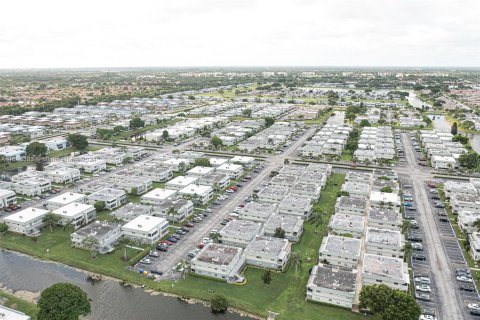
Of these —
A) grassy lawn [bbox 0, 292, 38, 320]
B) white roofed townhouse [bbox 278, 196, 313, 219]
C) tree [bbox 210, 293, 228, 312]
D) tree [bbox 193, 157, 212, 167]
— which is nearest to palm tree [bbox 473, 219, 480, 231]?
white roofed townhouse [bbox 278, 196, 313, 219]

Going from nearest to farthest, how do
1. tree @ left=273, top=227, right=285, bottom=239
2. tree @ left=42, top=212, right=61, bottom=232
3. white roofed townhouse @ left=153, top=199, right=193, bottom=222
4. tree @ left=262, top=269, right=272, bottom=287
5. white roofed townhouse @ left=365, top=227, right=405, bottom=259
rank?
tree @ left=262, top=269, right=272, bottom=287 → white roofed townhouse @ left=365, top=227, right=405, bottom=259 → tree @ left=273, top=227, right=285, bottom=239 → tree @ left=42, top=212, right=61, bottom=232 → white roofed townhouse @ left=153, top=199, right=193, bottom=222

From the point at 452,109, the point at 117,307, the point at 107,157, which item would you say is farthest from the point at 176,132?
the point at 452,109

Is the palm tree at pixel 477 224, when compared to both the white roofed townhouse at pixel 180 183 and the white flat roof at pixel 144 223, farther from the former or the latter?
the white roofed townhouse at pixel 180 183

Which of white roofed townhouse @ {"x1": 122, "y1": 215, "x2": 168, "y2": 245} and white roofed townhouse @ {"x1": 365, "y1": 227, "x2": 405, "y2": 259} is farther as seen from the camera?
white roofed townhouse @ {"x1": 122, "y1": 215, "x2": 168, "y2": 245}

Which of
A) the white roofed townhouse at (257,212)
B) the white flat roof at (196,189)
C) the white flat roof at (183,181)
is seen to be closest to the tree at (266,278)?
the white roofed townhouse at (257,212)

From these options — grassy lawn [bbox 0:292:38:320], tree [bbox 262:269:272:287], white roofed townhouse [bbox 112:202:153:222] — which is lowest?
grassy lawn [bbox 0:292:38:320]

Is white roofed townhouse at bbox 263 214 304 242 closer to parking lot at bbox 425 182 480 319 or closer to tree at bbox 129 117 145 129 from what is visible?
parking lot at bbox 425 182 480 319

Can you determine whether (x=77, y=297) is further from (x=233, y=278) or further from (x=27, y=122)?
(x=27, y=122)
